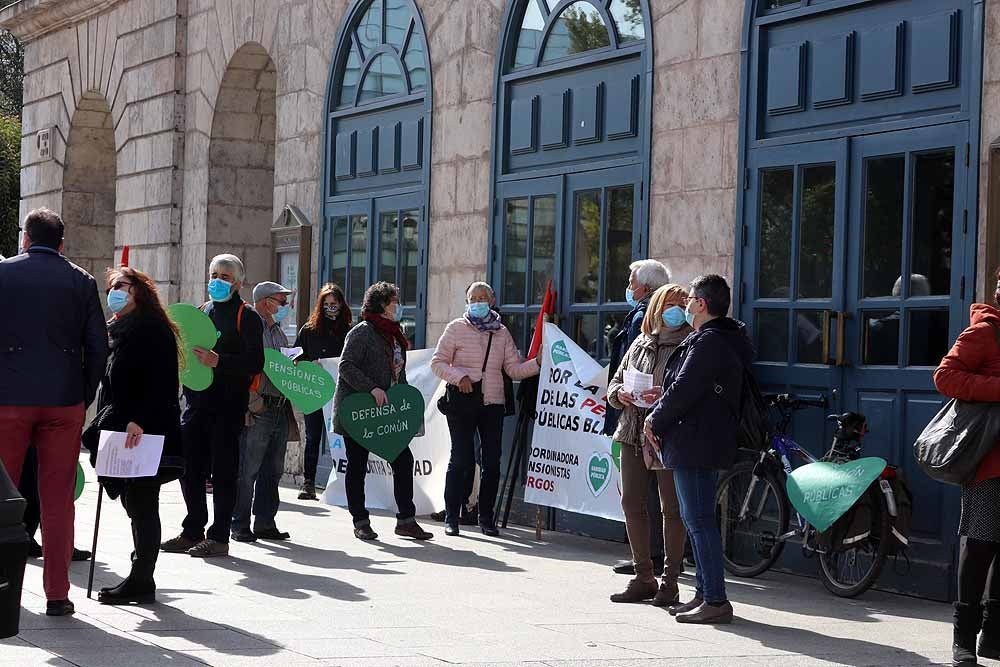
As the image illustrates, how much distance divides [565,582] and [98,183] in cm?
1450

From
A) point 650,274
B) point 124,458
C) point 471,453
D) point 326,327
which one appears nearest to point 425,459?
point 471,453

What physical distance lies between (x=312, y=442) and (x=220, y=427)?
14.0ft

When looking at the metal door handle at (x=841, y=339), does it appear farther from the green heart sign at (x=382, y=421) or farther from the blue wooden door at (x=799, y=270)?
the green heart sign at (x=382, y=421)

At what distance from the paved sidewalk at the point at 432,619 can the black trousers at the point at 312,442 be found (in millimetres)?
3482

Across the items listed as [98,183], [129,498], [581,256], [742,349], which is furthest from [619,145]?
[98,183]

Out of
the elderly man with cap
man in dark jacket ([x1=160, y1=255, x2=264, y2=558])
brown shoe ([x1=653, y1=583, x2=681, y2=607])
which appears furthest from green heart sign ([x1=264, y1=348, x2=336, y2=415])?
brown shoe ([x1=653, y1=583, x2=681, y2=607])

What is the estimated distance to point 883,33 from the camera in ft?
31.2

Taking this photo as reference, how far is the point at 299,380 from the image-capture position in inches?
437

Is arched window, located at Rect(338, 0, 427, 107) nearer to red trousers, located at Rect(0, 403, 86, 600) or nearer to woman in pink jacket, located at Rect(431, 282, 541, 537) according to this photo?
woman in pink jacket, located at Rect(431, 282, 541, 537)

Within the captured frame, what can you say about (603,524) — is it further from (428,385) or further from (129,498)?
(129,498)

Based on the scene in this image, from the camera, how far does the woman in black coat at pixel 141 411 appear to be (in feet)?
25.8

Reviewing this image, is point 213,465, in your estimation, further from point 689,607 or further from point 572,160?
point 572,160

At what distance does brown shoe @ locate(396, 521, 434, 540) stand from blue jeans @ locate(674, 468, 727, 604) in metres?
3.61

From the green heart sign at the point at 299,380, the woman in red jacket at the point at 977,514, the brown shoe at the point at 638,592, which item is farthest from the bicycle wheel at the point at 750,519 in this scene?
the green heart sign at the point at 299,380
